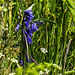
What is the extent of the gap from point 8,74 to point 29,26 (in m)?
0.31

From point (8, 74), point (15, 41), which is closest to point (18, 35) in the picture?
point (15, 41)

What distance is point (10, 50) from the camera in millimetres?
864

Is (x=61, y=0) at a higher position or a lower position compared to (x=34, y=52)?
higher

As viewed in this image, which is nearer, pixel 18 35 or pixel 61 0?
pixel 61 0

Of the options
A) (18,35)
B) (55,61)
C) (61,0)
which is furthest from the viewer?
→ (18,35)

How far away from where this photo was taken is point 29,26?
766 millimetres

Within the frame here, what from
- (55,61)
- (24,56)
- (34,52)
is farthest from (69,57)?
(24,56)

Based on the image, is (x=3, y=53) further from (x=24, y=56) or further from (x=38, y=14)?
(x=38, y=14)

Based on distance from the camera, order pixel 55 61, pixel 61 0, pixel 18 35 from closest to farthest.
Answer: pixel 61 0
pixel 55 61
pixel 18 35

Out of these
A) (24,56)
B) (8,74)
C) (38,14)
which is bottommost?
(8,74)

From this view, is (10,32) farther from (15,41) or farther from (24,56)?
(24,56)

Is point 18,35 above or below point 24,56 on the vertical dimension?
above

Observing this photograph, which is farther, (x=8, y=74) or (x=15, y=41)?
(x=15, y=41)

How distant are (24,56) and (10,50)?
16 cm
